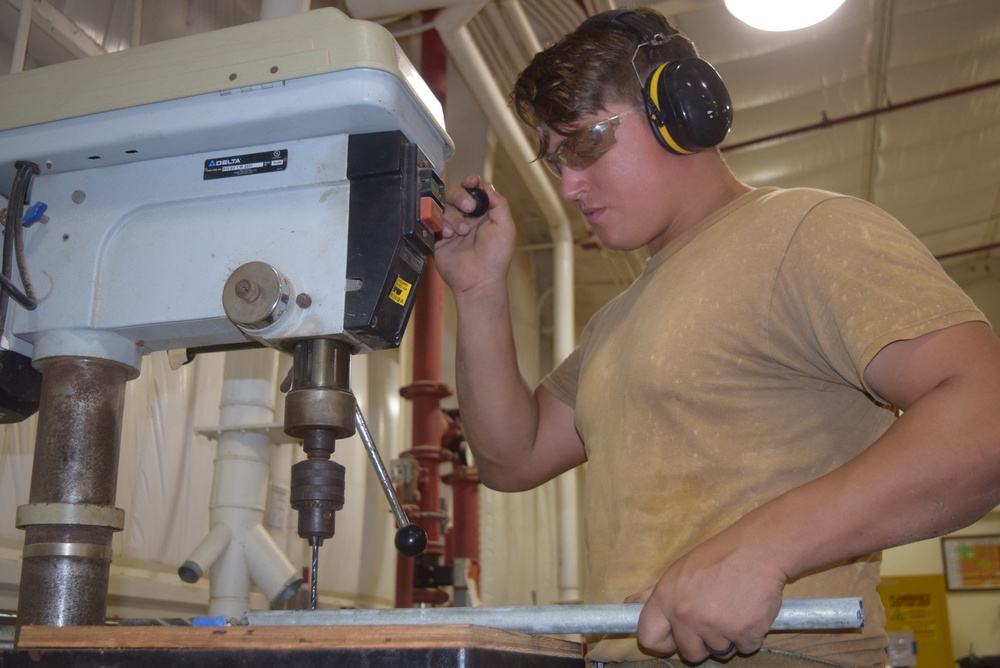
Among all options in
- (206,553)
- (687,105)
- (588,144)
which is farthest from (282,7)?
(206,553)

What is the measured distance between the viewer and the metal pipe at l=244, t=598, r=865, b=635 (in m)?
0.61

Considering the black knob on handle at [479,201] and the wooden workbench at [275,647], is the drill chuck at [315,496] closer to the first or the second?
the wooden workbench at [275,647]

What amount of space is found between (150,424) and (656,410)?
1445 mm

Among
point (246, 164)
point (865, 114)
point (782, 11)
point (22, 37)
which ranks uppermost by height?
point (865, 114)

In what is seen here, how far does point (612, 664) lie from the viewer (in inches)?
38.6

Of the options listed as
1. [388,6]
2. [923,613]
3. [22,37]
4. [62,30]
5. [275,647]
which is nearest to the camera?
[275,647]

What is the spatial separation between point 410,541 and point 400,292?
25cm

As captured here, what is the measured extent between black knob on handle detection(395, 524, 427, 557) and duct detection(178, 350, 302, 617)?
89 cm

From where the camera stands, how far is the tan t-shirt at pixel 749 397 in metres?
0.85

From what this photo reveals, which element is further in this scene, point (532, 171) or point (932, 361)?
point (532, 171)

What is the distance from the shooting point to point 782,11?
2.12 meters

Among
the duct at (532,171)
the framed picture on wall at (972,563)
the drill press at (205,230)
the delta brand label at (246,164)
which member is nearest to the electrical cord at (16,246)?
the drill press at (205,230)

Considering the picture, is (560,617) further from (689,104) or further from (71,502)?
(689,104)

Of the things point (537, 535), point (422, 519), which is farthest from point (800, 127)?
point (537, 535)
